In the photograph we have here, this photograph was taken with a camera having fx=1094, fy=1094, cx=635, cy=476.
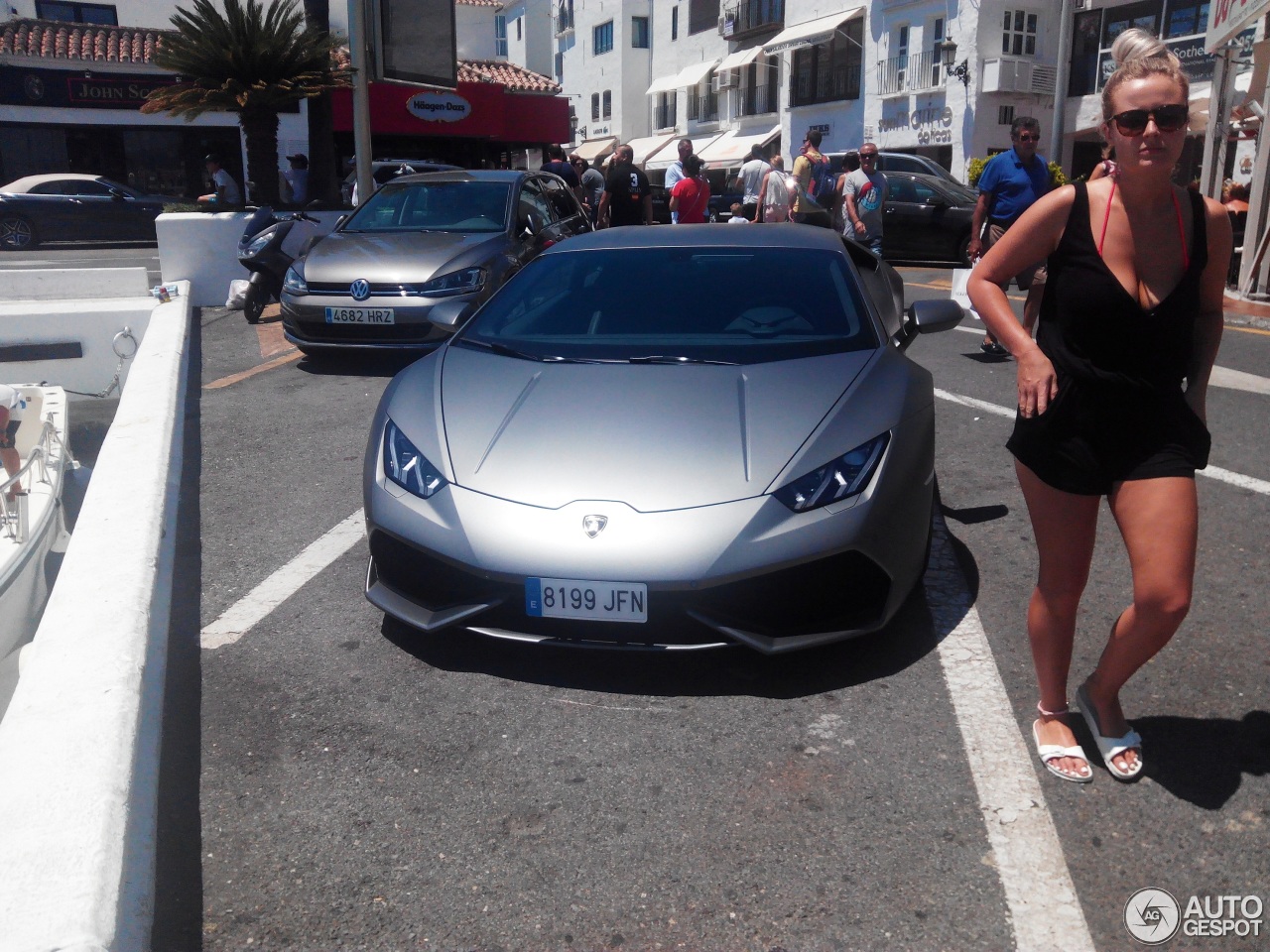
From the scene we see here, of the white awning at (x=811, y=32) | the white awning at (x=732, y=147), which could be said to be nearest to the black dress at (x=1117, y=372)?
the white awning at (x=811, y=32)

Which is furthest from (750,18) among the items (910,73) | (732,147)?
(910,73)

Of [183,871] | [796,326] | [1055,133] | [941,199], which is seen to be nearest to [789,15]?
[1055,133]

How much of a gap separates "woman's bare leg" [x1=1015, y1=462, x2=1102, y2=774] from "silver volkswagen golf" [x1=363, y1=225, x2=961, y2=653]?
0.53m

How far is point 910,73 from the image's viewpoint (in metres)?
32.8

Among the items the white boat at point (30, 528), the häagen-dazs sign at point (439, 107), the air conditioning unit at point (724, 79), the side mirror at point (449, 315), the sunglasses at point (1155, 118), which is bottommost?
the white boat at point (30, 528)

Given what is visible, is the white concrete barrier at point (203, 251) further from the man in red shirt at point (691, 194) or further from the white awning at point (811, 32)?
the white awning at point (811, 32)

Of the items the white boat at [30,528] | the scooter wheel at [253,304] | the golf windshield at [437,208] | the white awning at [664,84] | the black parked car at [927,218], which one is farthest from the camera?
the white awning at [664,84]

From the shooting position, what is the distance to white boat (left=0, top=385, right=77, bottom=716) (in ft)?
14.9

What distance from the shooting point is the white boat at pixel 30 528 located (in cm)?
455

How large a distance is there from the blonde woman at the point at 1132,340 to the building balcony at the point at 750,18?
39.9 metres

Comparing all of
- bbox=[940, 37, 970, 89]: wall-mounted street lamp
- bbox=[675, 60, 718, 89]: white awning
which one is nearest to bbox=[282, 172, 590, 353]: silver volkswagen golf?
bbox=[940, 37, 970, 89]: wall-mounted street lamp

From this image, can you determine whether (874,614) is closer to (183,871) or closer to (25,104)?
(183,871)

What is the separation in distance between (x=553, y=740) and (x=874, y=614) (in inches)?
39.9

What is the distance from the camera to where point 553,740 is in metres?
2.99
